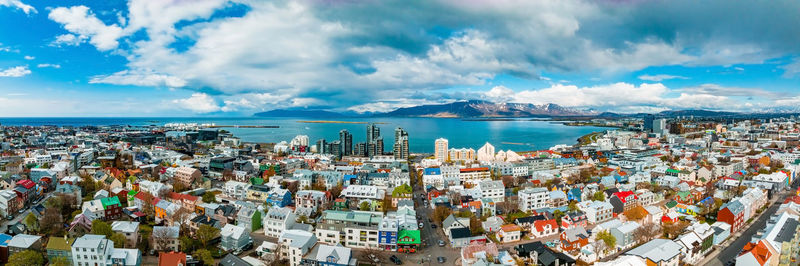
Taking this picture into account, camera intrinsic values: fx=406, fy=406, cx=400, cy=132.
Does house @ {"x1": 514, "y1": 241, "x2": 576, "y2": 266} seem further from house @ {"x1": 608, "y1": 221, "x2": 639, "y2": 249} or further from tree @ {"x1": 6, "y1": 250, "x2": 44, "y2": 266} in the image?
tree @ {"x1": 6, "y1": 250, "x2": 44, "y2": 266}

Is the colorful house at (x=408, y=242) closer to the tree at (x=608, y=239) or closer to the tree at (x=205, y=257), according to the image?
the tree at (x=205, y=257)

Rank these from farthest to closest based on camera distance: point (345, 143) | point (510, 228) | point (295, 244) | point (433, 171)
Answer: point (345, 143) → point (433, 171) → point (510, 228) → point (295, 244)

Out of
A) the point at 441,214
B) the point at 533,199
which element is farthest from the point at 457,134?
the point at 441,214

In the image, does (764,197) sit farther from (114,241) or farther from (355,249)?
(114,241)

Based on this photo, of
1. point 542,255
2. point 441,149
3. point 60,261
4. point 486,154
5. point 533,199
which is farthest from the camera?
point 441,149

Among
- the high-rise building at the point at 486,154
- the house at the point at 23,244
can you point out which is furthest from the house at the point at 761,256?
the high-rise building at the point at 486,154

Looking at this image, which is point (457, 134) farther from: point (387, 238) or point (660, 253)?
point (660, 253)

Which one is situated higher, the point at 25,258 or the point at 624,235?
the point at 25,258

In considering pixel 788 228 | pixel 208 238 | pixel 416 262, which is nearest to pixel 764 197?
pixel 788 228
